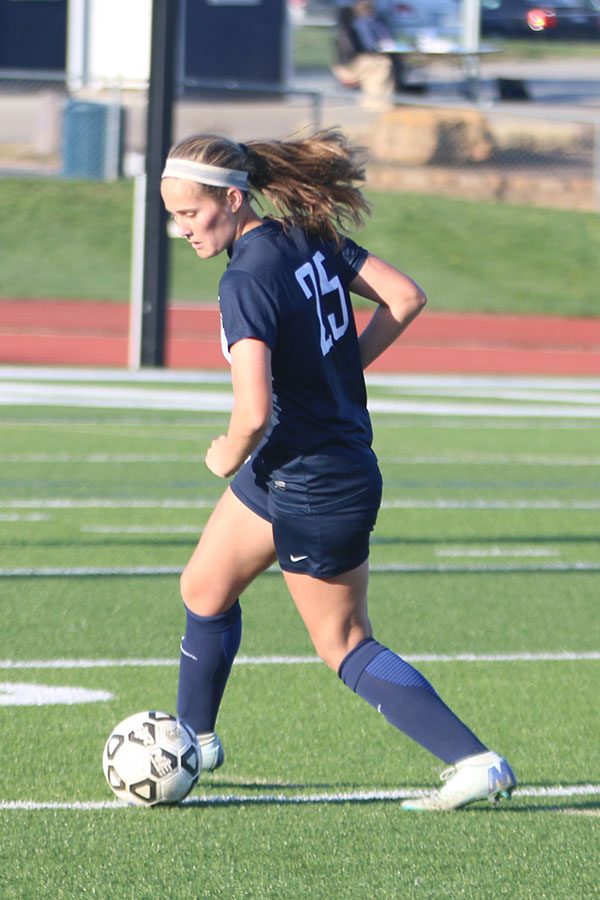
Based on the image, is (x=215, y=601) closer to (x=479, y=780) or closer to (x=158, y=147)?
(x=479, y=780)

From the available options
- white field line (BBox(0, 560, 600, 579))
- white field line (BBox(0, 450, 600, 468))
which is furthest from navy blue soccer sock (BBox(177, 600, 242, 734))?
Result: white field line (BBox(0, 450, 600, 468))

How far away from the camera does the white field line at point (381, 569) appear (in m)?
7.75

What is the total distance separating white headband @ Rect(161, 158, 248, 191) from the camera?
4.04 metres

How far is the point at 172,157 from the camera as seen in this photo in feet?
13.5

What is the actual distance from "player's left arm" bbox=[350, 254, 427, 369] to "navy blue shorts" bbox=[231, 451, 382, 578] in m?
0.39

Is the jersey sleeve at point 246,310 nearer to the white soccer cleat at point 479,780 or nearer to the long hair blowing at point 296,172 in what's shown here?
the long hair blowing at point 296,172

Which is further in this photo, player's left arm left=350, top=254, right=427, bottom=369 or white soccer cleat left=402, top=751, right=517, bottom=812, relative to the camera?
player's left arm left=350, top=254, right=427, bottom=369

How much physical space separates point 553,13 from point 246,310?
Answer: 998 inches

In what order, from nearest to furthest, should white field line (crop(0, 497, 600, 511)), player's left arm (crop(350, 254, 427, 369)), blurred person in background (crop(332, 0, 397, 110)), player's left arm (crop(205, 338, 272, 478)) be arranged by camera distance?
player's left arm (crop(205, 338, 272, 478))
player's left arm (crop(350, 254, 427, 369))
white field line (crop(0, 497, 600, 511))
blurred person in background (crop(332, 0, 397, 110))

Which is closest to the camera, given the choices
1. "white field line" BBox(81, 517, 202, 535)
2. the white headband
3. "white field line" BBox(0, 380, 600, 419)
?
the white headband

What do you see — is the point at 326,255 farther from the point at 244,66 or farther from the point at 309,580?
the point at 244,66

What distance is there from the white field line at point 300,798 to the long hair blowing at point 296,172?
1571 millimetres

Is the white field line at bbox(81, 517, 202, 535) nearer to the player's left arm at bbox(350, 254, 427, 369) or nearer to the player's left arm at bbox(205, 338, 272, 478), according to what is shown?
the player's left arm at bbox(350, 254, 427, 369)

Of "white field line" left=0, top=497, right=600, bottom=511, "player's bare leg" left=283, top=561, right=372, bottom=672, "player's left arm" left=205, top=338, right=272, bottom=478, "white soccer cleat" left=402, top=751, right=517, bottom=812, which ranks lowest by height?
"white field line" left=0, top=497, right=600, bottom=511
